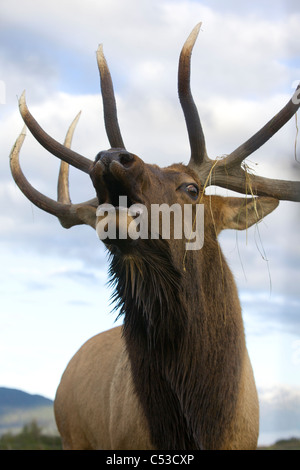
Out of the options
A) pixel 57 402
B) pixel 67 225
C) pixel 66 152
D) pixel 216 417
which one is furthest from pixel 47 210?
pixel 57 402

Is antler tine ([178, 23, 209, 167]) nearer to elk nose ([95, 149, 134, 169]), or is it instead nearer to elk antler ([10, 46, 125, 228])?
elk antler ([10, 46, 125, 228])

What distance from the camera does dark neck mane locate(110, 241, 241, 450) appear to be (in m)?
4.61

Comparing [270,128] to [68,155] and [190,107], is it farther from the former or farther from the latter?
[68,155]

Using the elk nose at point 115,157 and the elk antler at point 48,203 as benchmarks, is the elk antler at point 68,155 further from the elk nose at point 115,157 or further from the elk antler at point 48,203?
the elk nose at point 115,157

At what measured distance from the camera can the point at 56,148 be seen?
18.2ft

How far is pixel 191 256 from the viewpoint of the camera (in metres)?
4.70

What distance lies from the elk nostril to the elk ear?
144 centimetres

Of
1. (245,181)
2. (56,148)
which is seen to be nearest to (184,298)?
(245,181)

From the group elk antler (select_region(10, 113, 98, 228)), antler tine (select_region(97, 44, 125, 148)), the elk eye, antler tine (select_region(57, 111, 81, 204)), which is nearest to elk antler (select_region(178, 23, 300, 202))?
the elk eye

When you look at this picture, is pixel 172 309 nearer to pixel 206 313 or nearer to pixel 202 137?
pixel 206 313

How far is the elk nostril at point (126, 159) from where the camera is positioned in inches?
159

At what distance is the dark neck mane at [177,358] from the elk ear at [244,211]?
0.75 meters

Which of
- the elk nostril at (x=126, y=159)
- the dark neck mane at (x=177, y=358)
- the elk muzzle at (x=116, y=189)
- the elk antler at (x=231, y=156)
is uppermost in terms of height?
the elk antler at (x=231, y=156)

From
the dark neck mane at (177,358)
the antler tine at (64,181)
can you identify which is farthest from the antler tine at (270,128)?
the antler tine at (64,181)
